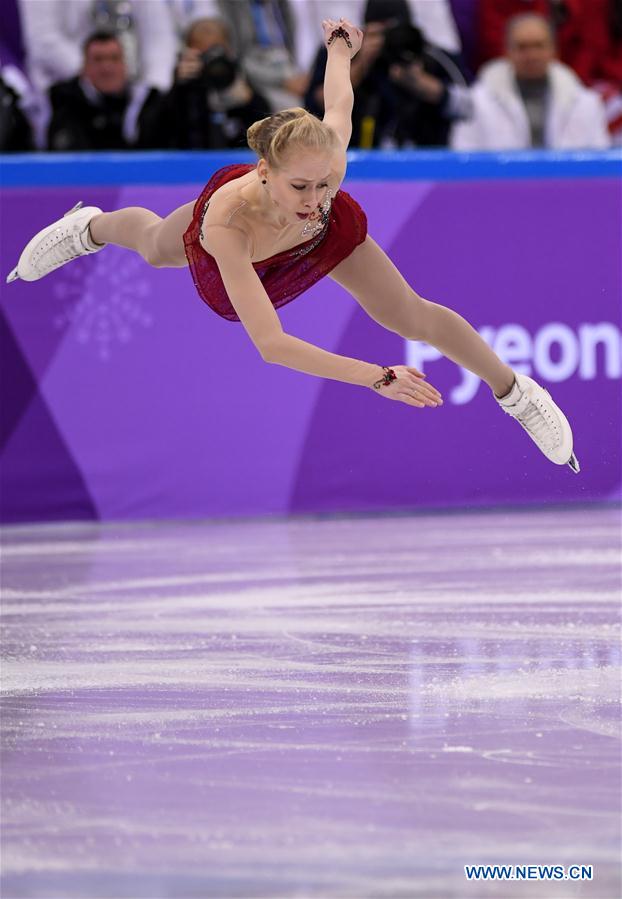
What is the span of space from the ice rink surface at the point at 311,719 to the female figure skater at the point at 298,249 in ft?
2.25

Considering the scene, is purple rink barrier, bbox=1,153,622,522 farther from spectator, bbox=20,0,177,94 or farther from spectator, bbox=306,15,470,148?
spectator, bbox=20,0,177,94

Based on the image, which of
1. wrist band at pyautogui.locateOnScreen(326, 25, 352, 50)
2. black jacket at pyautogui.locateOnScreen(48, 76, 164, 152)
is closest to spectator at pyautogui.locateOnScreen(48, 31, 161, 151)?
black jacket at pyautogui.locateOnScreen(48, 76, 164, 152)

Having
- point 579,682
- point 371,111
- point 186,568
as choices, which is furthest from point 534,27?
point 579,682

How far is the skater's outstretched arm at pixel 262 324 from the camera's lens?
11.7 feet

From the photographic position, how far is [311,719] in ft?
10.9

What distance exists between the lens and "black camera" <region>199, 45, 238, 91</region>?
22.3ft

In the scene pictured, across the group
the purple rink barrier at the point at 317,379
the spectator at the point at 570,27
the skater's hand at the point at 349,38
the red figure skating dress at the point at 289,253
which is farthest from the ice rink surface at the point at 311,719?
the spectator at the point at 570,27

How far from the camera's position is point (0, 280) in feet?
21.4

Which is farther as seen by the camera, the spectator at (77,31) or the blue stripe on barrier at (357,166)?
the spectator at (77,31)

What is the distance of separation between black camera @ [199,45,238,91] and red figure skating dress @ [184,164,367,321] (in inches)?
107

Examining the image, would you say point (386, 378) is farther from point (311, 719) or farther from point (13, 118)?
point (13, 118)

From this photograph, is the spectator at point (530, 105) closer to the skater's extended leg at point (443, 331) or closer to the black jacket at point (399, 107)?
the black jacket at point (399, 107)

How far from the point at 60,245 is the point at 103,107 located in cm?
245

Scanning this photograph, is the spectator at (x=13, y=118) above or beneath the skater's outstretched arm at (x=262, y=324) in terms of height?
above
